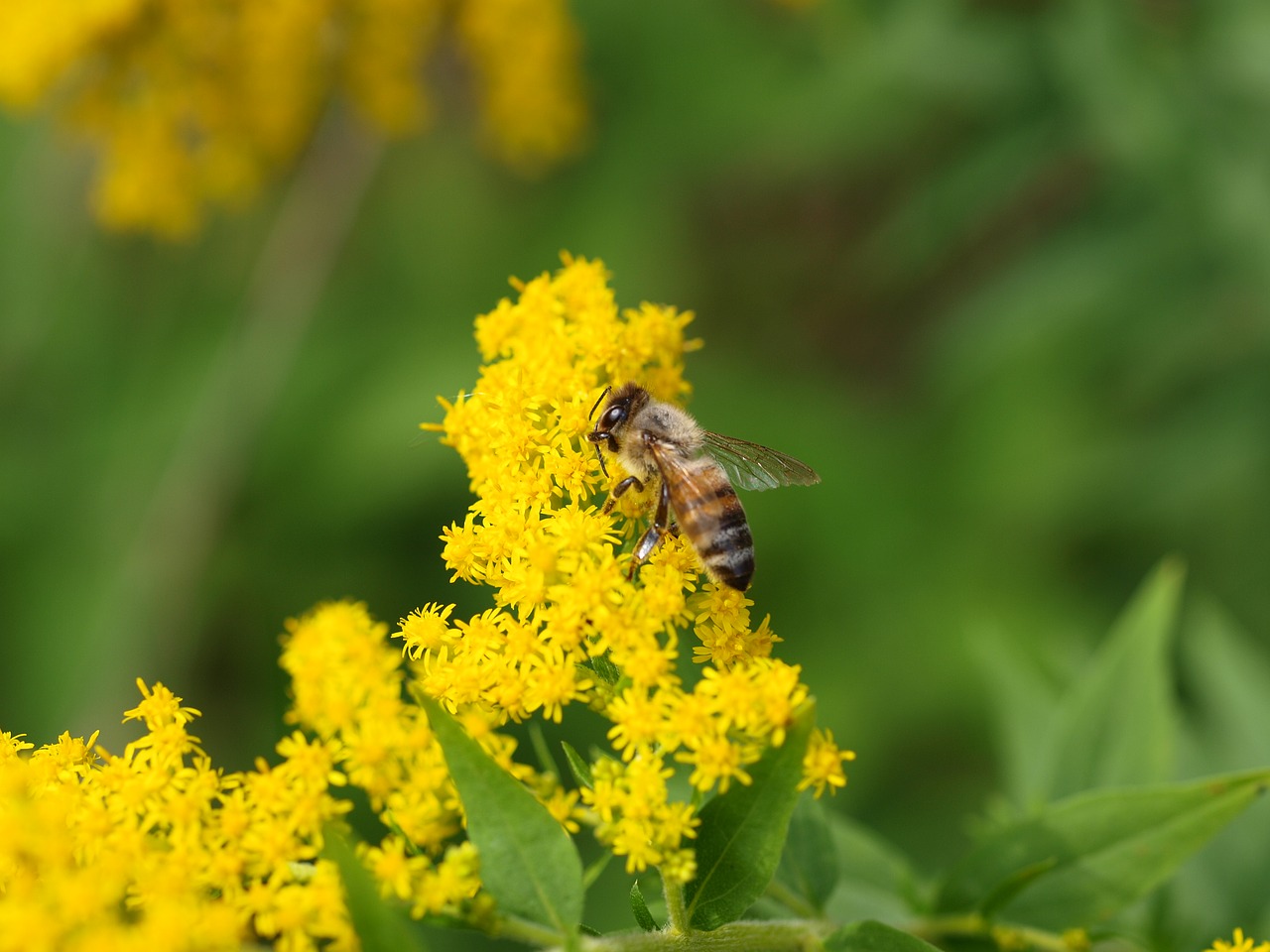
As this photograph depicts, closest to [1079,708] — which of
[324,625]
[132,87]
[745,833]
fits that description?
[745,833]

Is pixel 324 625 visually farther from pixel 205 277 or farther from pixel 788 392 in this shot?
pixel 205 277

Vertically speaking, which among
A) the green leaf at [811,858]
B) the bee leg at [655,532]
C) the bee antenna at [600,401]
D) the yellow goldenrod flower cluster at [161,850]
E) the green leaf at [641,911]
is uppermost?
the bee antenna at [600,401]

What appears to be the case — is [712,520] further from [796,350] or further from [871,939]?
[796,350]

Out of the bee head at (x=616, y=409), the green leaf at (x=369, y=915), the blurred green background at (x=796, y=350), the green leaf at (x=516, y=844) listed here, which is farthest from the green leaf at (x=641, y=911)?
the blurred green background at (x=796, y=350)

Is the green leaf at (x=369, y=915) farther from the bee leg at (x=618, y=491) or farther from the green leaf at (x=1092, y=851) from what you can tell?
the green leaf at (x=1092, y=851)

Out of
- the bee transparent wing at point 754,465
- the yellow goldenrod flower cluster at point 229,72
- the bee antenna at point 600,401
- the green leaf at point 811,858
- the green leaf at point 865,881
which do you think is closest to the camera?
Answer: the green leaf at point 811,858

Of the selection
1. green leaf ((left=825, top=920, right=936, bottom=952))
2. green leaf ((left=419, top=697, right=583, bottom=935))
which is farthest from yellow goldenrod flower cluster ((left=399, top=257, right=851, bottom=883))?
green leaf ((left=825, top=920, right=936, bottom=952))

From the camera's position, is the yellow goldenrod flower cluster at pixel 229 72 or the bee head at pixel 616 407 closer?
the bee head at pixel 616 407
